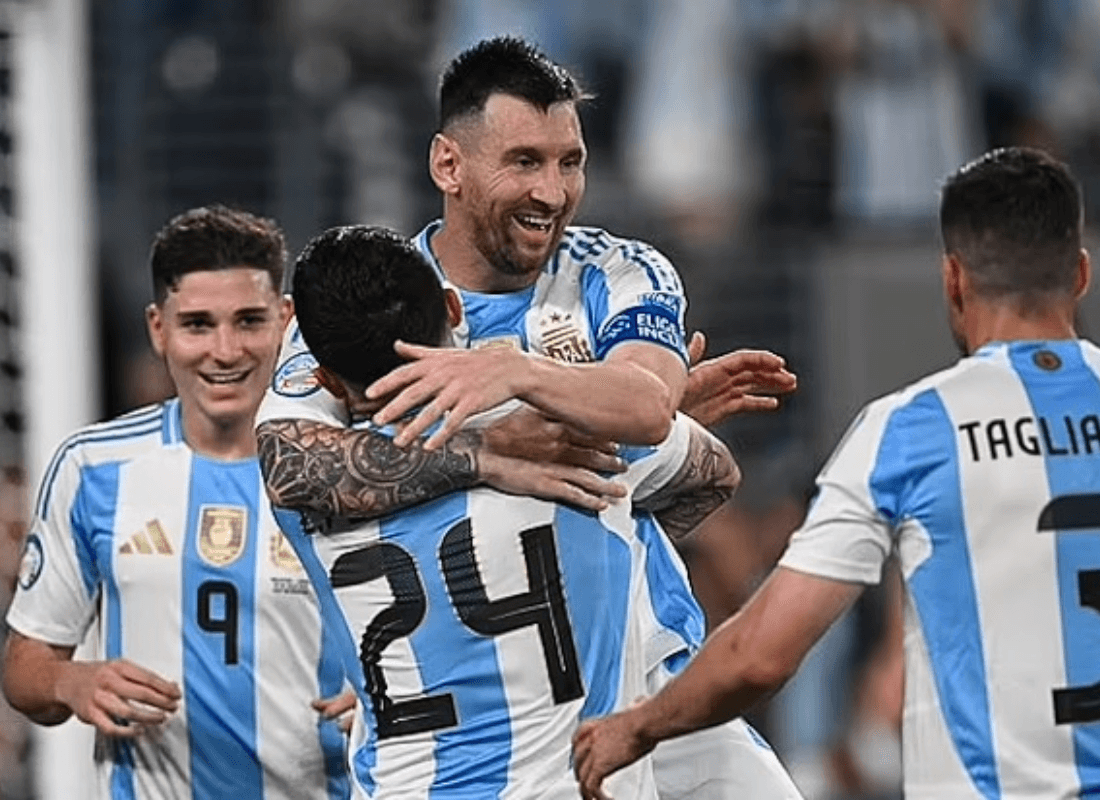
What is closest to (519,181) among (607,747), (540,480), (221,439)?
(540,480)

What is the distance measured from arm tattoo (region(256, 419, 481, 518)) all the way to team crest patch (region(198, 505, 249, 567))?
56.6 inches

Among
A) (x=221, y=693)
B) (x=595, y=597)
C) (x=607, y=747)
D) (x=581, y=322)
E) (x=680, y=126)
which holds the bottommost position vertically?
(x=221, y=693)

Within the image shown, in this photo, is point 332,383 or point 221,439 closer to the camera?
point 332,383

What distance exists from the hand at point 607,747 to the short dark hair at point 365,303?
2.52ft

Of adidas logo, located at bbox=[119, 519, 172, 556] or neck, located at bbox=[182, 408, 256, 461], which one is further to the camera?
neck, located at bbox=[182, 408, 256, 461]

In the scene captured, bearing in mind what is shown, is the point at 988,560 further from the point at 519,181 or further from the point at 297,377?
the point at 297,377

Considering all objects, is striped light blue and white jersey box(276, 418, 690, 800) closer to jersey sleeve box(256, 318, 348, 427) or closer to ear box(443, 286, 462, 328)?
jersey sleeve box(256, 318, 348, 427)

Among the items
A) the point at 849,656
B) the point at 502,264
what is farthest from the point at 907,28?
the point at 502,264

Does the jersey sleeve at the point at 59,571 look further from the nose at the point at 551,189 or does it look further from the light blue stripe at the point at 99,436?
the nose at the point at 551,189

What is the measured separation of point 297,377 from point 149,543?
4.48ft

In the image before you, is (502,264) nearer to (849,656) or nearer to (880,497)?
(880,497)

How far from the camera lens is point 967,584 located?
550 cm

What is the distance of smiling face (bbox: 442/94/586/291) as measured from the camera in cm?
616

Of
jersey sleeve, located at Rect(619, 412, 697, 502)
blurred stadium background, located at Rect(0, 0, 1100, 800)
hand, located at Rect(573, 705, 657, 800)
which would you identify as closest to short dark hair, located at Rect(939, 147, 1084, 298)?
jersey sleeve, located at Rect(619, 412, 697, 502)
